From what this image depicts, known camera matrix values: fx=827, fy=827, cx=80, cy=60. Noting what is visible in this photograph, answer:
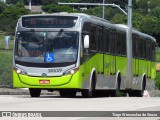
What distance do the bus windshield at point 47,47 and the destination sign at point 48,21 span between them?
41 centimetres

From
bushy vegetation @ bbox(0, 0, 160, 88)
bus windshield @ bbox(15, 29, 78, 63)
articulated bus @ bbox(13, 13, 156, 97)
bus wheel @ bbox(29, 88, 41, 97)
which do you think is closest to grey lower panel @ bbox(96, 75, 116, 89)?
articulated bus @ bbox(13, 13, 156, 97)

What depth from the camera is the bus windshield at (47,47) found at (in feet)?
101

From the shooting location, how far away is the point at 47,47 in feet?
101

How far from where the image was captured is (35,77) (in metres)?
30.9

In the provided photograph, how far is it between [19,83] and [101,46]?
14.9 ft

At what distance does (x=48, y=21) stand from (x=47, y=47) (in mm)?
1226

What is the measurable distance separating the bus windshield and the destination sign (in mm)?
407

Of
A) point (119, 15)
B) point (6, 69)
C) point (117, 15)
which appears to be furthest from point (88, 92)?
point (117, 15)

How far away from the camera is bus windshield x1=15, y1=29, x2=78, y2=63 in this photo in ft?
101

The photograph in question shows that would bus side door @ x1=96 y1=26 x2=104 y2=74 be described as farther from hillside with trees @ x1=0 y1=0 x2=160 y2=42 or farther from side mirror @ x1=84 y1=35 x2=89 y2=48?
hillside with trees @ x1=0 y1=0 x2=160 y2=42

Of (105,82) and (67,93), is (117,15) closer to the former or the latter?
(67,93)

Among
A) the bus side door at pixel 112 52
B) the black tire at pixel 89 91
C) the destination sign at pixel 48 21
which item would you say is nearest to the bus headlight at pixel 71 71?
the black tire at pixel 89 91

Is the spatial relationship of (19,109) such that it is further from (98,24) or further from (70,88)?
(98,24)

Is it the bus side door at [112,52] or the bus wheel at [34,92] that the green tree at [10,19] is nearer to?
the bus side door at [112,52]
